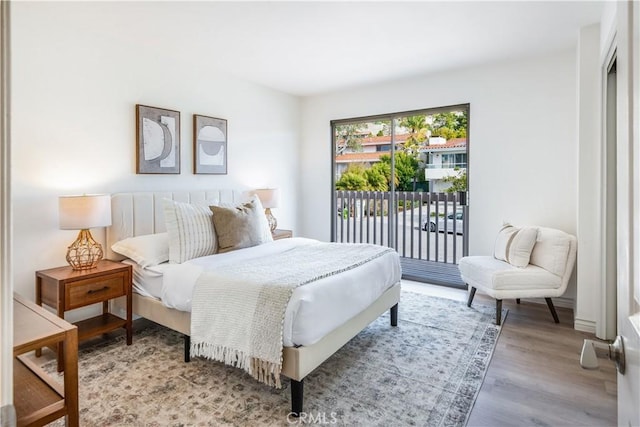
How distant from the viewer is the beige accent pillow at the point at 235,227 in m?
2.98

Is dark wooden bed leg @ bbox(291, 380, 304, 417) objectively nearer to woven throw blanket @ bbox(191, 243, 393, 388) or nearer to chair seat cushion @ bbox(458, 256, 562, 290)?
woven throw blanket @ bbox(191, 243, 393, 388)

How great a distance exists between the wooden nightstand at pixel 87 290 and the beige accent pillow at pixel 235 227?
738mm

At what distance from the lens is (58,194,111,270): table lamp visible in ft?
8.14

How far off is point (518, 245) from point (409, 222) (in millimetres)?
1681

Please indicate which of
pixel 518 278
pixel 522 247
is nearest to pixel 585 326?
pixel 518 278

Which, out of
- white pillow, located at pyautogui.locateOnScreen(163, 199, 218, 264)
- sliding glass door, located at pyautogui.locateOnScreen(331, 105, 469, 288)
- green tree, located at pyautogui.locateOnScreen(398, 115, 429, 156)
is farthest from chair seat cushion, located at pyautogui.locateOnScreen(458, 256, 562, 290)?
white pillow, located at pyautogui.locateOnScreen(163, 199, 218, 264)

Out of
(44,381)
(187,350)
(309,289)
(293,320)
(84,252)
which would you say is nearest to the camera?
(44,381)

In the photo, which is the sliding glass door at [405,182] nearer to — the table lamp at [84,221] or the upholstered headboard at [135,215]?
A: the upholstered headboard at [135,215]

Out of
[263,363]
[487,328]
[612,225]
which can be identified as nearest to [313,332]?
[263,363]

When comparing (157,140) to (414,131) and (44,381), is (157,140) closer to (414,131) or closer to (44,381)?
(44,381)

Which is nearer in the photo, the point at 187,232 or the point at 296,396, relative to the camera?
the point at 296,396

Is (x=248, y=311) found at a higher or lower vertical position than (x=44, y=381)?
higher

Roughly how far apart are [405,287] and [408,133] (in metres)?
1.97

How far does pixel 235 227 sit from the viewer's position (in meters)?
3.02
